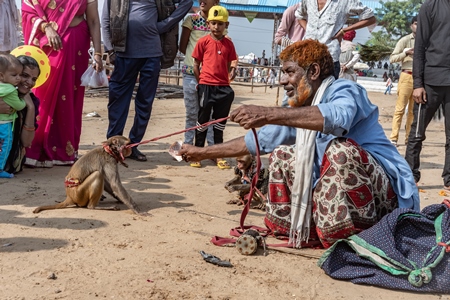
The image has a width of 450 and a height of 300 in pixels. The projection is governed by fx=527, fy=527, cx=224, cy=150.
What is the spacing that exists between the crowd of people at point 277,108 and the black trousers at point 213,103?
2 cm

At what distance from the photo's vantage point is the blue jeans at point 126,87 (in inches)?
275

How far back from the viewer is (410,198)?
3738 mm

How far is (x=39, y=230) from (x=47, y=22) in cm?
306

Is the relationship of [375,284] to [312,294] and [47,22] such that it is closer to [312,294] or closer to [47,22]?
[312,294]

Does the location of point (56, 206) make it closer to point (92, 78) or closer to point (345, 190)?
point (92, 78)

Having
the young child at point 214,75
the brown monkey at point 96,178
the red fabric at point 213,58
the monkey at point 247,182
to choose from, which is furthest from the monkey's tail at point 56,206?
the red fabric at point 213,58

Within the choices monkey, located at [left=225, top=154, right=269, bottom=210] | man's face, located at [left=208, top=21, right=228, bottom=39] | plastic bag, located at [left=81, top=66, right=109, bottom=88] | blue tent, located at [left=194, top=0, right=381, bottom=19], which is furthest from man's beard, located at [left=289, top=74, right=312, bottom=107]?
blue tent, located at [left=194, top=0, right=381, bottom=19]

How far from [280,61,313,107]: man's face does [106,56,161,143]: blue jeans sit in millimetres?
3520

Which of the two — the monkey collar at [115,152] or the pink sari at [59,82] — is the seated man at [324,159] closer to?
the monkey collar at [115,152]

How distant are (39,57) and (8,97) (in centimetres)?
63

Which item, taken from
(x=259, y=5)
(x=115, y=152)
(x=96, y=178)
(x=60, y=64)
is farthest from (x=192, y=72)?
(x=259, y=5)

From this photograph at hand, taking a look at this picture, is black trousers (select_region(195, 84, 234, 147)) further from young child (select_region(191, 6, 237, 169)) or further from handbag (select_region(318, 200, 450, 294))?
handbag (select_region(318, 200, 450, 294))

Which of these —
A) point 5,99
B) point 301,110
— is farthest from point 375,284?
point 5,99

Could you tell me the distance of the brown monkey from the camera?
4.67 metres
